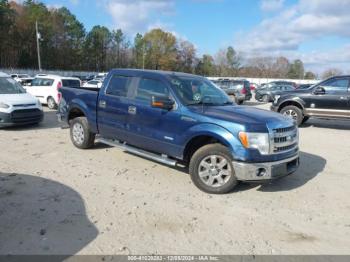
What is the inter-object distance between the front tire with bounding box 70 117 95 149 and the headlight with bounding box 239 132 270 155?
409 cm

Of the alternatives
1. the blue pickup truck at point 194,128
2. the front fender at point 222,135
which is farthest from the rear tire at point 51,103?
the front fender at point 222,135

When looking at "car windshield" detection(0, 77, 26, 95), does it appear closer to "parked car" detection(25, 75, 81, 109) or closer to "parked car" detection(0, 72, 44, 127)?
"parked car" detection(0, 72, 44, 127)

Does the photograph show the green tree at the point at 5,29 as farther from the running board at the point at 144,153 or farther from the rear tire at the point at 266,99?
the running board at the point at 144,153

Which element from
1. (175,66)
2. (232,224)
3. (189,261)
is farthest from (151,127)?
(175,66)

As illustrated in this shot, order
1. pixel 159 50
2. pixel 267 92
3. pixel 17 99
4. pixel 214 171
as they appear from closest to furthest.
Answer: pixel 214 171 → pixel 17 99 → pixel 267 92 → pixel 159 50

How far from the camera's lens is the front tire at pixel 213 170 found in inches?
233

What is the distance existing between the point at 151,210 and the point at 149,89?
2.62 meters

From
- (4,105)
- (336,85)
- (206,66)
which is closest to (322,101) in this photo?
(336,85)

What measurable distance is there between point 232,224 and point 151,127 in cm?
258

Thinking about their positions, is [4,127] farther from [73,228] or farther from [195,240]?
[195,240]

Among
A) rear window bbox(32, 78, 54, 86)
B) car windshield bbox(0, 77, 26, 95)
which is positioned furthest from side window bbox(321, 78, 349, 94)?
rear window bbox(32, 78, 54, 86)

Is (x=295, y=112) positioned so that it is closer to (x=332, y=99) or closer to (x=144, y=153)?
(x=332, y=99)

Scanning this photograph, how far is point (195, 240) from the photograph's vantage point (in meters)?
4.45

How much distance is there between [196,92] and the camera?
6918 millimetres
